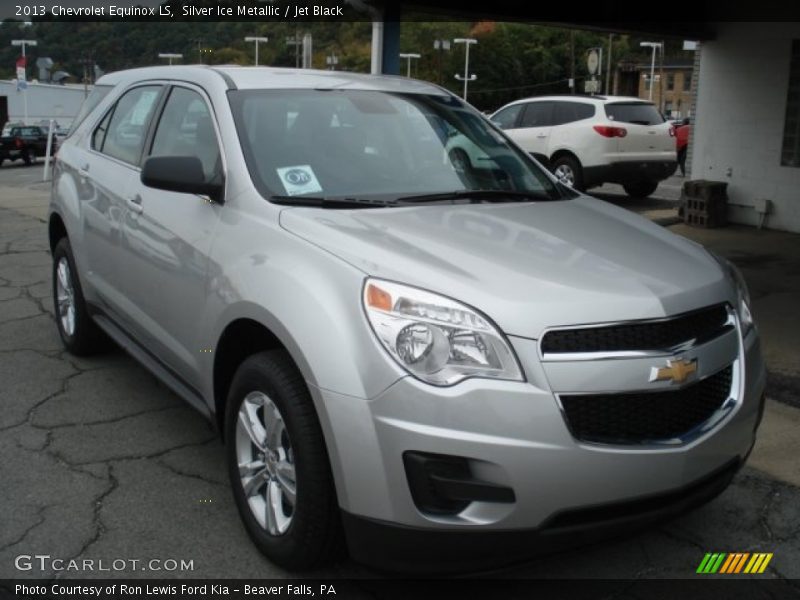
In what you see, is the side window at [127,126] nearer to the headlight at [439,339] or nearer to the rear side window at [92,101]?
the rear side window at [92,101]

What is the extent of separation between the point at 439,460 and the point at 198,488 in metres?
1.60

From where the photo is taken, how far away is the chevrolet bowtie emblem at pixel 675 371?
8.13 feet

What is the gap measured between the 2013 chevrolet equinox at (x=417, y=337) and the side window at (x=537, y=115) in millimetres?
11473

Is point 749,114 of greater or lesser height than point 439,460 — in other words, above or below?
above

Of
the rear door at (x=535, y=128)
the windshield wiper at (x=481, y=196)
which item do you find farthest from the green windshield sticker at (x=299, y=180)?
the rear door at (x=535, y=128)

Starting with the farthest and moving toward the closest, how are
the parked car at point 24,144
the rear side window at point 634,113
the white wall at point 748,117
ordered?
the parked car at point 24,144, the rear side window at point 634,113, the white wall at point 748,117

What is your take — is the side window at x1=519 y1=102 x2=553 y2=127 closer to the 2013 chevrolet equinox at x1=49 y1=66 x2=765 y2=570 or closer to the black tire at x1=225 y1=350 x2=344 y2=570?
the 2013 chevrolet equinox at x1=49 y1=66 x2=765 y2=570

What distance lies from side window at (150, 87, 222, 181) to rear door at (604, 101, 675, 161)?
11.2m

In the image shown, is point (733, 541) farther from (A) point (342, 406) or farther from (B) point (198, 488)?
(B) point (198, 488)

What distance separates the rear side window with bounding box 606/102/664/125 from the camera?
1421 cm

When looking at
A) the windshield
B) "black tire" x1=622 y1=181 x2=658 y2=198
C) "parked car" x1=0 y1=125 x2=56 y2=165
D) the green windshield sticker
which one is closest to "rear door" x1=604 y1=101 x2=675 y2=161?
"black tire" x1=622 y1=181 x2=658 y2=198

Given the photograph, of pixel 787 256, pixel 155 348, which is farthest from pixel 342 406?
pixel 787 256

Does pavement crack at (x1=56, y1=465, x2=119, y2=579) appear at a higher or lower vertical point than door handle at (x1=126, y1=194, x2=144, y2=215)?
lower

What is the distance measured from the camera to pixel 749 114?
1077 cm
